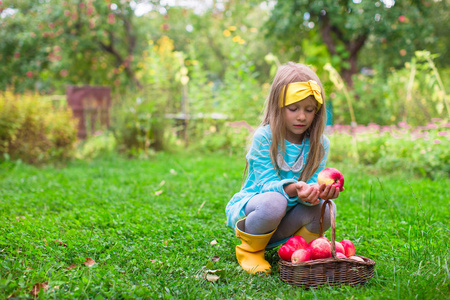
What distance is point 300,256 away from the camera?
2117 millimetres

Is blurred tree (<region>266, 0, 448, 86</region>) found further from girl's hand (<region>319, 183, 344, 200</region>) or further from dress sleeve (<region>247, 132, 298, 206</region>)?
girl's hand (<region>319, 183, 344, 200</region>)

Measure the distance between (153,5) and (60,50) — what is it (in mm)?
3259

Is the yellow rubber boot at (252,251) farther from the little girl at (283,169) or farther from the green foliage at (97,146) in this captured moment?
the green foliage at (97,146)

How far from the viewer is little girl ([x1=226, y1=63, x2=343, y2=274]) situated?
2303 mm

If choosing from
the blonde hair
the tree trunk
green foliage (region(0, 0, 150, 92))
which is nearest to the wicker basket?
the blonde hair

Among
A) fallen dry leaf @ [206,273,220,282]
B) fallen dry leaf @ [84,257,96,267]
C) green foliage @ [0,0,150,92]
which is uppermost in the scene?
green foliage @ [0,0,150,92]

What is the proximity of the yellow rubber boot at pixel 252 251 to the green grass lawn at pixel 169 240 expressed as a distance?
0.06 meters

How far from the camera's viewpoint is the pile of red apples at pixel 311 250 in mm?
2129

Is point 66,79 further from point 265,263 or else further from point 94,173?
point 265,263

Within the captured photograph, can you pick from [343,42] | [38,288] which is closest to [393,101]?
[343,42]

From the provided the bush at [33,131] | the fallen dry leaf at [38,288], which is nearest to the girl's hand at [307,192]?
the fallen dry leaf at [38,288]

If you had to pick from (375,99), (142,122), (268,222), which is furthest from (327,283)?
(375,99)

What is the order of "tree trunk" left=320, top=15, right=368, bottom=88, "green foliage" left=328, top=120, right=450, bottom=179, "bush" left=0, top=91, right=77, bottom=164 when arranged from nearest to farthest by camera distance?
"green foliage" left=328, top=120, right=450, bottom=179 → "bush" left=0, top=91, right=77, bottom=164 → "tree trunk" left=320, top=15, right=368, bottom=88

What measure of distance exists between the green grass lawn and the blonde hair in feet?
2.00
